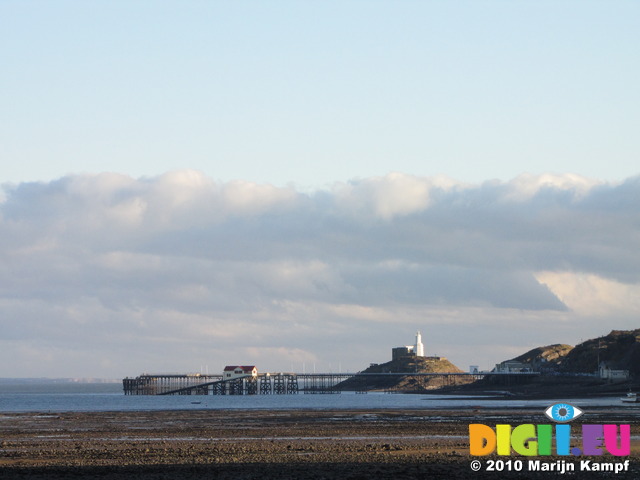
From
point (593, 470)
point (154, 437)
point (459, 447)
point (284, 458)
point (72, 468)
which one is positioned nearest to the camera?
point (593, 470)

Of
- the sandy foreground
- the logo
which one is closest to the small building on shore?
the sandy foreground

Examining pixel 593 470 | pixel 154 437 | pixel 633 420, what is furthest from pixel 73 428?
pixel 593 470

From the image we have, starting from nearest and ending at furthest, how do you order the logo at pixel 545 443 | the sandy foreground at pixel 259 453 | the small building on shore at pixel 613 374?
the sandy foreground at pixel 259 453
the logo at pixel 545 443
the small building on shore at pixel 613 374

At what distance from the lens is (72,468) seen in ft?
121

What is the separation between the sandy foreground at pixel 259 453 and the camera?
113 feet

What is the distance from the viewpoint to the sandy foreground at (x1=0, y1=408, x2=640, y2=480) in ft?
113

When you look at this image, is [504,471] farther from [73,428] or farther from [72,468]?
[73,428]

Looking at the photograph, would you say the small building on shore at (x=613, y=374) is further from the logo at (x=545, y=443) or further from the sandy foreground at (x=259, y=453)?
the logo at (x=545, y=443)

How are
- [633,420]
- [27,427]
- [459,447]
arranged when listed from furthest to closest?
[27,427], [633,420], [459,447]

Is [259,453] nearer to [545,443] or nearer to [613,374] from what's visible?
[545,443]

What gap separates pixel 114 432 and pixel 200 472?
28489mm

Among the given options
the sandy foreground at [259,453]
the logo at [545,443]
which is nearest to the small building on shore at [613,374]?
the sandy foreground at [259,453]

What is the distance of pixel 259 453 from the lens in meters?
42.1

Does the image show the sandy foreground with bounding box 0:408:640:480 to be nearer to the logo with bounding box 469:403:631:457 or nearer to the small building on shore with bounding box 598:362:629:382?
the logo with bounding box 469:403:631:457
